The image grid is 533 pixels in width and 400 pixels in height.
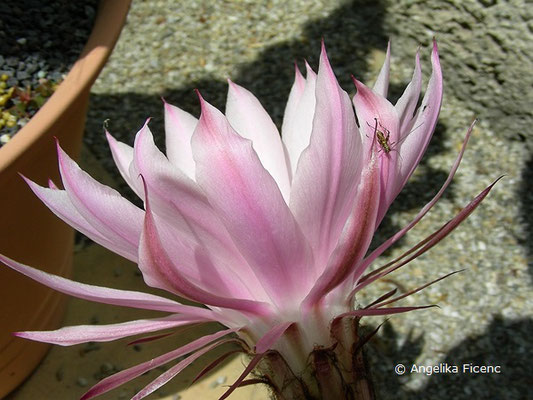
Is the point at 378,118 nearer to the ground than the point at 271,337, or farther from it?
farther from it

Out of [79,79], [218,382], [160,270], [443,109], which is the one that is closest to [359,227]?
[160,270]

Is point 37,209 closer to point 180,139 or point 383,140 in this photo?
point 180,139

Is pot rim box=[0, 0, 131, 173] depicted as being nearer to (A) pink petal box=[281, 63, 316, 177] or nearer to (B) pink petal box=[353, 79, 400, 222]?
(A) pink petal box=[281, 63, 316, 177]

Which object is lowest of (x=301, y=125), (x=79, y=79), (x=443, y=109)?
(x=443, y=109)

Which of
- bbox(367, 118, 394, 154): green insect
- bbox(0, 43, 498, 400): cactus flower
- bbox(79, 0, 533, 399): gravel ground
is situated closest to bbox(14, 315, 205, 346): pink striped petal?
bbox(0, 43, 498, 400): cactus flower

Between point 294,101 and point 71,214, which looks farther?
point 294,101

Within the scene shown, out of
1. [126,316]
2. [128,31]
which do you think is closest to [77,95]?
[126,316]

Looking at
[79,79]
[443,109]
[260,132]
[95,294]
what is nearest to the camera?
[95,294]
